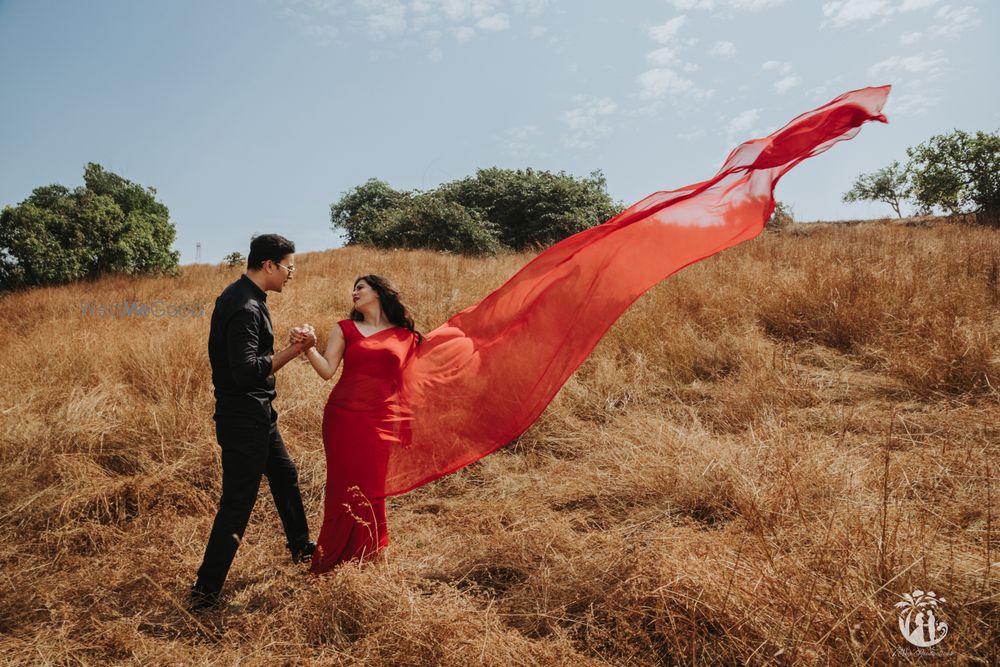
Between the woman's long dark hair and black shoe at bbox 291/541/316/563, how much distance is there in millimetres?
1484

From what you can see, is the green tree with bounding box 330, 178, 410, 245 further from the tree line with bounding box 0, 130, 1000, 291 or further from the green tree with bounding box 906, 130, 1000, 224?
the green tree with bounding box 906, 130, 1000, 224

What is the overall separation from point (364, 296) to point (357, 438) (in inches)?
33.9

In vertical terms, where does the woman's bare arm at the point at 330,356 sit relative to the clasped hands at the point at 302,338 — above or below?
below

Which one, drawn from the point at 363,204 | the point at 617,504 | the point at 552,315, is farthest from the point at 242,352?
the point at 363,204

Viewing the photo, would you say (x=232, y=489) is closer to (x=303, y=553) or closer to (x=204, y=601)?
(x=204, y=601)

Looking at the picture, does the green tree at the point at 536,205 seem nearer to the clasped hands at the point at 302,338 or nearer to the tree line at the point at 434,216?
the tree line at the point at 434,216

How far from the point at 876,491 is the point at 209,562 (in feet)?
12.8

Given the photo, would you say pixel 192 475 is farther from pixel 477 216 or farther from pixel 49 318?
pixel 477 216

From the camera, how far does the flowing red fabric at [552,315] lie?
3383 millimetres

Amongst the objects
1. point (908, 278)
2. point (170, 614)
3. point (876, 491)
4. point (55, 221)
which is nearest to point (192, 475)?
point (170, 614)

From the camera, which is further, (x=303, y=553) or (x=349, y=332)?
(x=303, y=553)

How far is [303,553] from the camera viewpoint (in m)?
3.46
